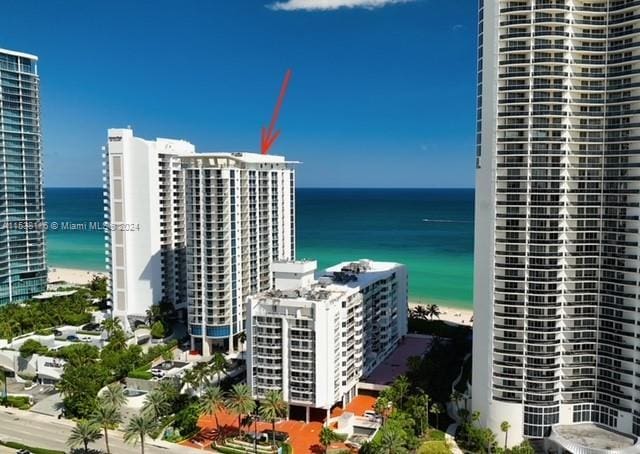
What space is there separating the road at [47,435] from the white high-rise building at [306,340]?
11.9m

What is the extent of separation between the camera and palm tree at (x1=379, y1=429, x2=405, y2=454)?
5100 cm

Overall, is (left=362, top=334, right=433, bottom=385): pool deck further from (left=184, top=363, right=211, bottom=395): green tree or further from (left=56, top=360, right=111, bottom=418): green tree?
(left=56, top=360, right=111, bottom=418): green tree

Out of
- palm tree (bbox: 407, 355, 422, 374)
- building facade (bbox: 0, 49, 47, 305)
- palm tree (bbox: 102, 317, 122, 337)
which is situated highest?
building facade (bbox: 0, 49, 47, 305)

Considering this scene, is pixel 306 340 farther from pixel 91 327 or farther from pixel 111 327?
pixel 91 327

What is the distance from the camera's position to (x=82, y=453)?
188 ft

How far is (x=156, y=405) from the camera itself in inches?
2394

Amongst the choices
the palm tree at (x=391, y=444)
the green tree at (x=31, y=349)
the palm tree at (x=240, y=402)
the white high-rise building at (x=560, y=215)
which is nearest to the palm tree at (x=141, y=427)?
the palm tree at (x=240, y=402)

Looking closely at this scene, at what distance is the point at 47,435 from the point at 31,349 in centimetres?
2061

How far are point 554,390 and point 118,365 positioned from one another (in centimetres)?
5395

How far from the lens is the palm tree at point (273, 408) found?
58.3m

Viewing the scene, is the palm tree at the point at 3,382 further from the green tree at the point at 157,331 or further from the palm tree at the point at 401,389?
the palm tree at the point at 401,389

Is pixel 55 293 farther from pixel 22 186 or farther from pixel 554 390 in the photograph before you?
pixel 554 390

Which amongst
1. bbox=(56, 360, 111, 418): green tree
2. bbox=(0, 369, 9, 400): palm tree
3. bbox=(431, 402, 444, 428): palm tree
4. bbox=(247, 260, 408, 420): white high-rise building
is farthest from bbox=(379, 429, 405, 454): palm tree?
bbox=(0, 369, 9, 400): palm tree

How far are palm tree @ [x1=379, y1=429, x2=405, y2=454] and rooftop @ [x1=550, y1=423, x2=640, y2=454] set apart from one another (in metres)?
15.4
